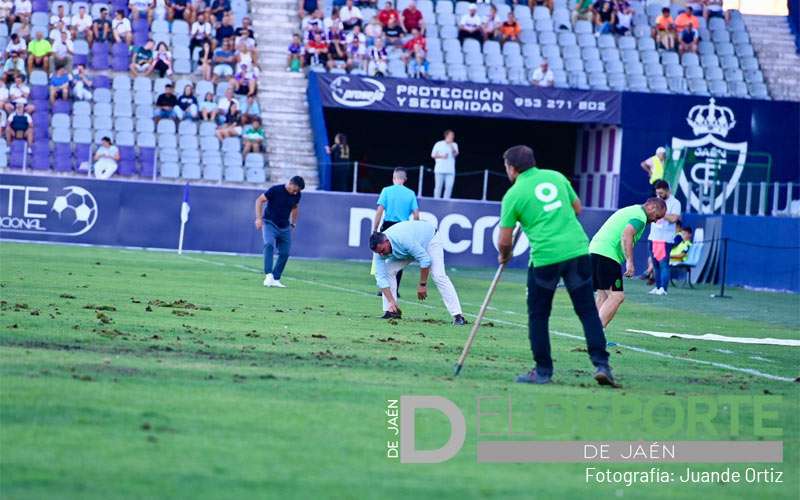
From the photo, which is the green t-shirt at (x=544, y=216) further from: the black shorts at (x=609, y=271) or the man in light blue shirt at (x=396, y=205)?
the man in light blue shirt at (x=396, y=205)

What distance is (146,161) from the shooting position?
3675 cm

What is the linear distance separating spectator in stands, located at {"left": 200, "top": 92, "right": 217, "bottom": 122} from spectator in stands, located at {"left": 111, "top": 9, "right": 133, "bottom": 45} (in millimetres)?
2947

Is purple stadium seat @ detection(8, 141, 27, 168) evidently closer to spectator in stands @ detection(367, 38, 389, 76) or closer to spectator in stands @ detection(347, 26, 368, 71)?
spectator in stands @ detection(347, 26, 368, 71)

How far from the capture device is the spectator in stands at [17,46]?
1512 inches

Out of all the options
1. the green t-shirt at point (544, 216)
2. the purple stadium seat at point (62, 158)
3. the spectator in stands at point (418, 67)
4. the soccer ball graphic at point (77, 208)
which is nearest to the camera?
the green t-shirt at point (544, 216)

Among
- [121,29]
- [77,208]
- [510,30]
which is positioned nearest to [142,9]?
[121,29]

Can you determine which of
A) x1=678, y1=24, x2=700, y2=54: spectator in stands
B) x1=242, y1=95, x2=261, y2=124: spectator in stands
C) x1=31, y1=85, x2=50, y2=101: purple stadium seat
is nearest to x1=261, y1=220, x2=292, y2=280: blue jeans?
x1=242, y1=95, x2=261, y2=124: spectator in stands

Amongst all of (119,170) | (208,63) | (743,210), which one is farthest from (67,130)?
(743,210)

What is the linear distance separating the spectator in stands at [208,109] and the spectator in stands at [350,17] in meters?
4.57

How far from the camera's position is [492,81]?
41188 millimetres

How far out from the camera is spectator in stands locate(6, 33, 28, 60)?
38.4 m

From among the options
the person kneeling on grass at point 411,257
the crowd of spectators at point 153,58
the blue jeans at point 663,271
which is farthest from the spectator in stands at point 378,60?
the person kneeling on grass at point 411,257

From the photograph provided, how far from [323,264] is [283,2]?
12.5 metres

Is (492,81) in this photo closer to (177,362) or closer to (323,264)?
(323,264)
